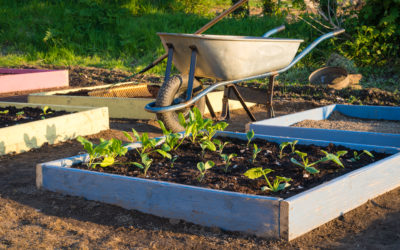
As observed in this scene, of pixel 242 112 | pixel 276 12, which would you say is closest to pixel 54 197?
pixel 242 112

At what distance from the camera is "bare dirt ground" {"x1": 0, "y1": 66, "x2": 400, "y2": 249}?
218 centimetres

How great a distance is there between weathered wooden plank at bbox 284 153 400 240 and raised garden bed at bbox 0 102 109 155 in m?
2.36

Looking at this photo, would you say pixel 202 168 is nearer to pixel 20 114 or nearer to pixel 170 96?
pixel 170 96

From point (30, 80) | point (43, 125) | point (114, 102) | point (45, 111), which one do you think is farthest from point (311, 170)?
point (30, 80)

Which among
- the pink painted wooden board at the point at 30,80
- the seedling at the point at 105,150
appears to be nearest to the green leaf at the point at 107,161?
the seedling at the point at 105,150

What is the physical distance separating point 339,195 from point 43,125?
2470 millimetres

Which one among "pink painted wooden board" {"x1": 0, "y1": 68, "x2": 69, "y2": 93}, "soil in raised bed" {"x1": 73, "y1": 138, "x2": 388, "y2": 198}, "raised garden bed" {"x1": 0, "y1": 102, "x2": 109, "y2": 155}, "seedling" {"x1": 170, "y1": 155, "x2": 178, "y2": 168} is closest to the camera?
"soil in raised bed" {"x1": 73, "y1": 138, "x2": 388, "y2": 198}

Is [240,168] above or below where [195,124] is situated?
below

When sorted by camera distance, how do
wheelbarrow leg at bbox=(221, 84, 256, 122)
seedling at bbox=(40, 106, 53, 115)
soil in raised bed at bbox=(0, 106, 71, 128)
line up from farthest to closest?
wheelbarrow leg at bbox=(221, 84, 256, 122), seedling at bbox=(40, 106, 53, 115), soil in raised bed at bbox=(0, 106, 71, 128)

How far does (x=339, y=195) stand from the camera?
247cm

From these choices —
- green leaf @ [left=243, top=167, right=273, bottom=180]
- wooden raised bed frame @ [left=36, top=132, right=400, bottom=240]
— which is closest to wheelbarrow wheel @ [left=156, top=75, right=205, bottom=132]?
wooden raised bed frame @ [left=36, top=132, right=400, bottom=240]

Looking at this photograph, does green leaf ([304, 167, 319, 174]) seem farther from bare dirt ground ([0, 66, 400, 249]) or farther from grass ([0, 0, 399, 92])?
grass ([0, 0, 399, 92])

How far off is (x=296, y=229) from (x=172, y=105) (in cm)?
206

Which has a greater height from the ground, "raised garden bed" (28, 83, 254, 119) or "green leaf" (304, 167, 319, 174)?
"green leaf" (304, 167, 319, 174)
